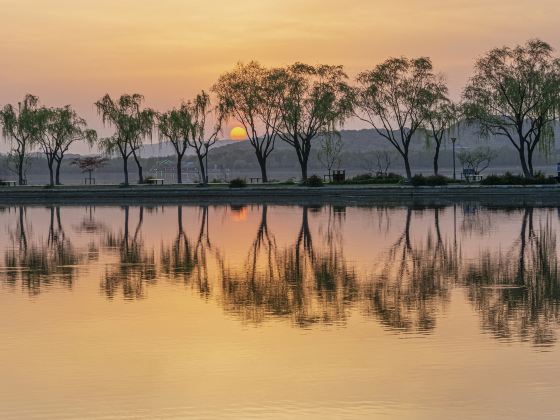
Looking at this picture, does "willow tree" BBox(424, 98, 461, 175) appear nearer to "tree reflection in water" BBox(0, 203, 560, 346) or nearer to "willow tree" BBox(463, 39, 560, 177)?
"willow tree" BBox(463, 39, 560, 177)

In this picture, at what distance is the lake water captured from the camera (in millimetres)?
11758

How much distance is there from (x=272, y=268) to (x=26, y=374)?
39.6 feet

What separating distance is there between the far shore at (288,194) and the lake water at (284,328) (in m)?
29.4

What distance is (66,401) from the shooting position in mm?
11750

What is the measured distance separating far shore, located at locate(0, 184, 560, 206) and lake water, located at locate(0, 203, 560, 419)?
29357 millimetres

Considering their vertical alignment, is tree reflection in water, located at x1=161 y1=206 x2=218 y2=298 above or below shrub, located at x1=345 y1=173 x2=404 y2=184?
below

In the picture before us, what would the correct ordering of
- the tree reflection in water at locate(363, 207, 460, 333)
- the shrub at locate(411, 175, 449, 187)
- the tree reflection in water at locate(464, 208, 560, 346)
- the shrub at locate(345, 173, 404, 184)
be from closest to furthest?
the tree reflection in water at locate(464, 208, 560, 346) < the tree reflection in water at locate(363, 207, 460, 333) < the shrub at locate(411, 175, 449, 187) < the shrub at locate(345, 173, 404, 184)

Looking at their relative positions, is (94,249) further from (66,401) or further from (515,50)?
(515,50)

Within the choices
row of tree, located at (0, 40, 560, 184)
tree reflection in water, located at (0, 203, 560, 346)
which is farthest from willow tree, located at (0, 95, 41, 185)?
tree reflection in water, located at (0, 203, 560, 346)

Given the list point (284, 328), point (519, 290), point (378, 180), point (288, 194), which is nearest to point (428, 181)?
point (378, 180)

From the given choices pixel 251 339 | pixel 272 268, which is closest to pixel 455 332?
pixel 251 339

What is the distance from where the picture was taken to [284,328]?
16.2m

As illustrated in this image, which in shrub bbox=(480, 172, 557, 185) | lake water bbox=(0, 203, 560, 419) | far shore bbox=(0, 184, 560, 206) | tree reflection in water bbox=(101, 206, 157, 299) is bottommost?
lake water bbox=(0, 203, 560, 419)

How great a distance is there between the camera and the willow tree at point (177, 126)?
91.4 metres
